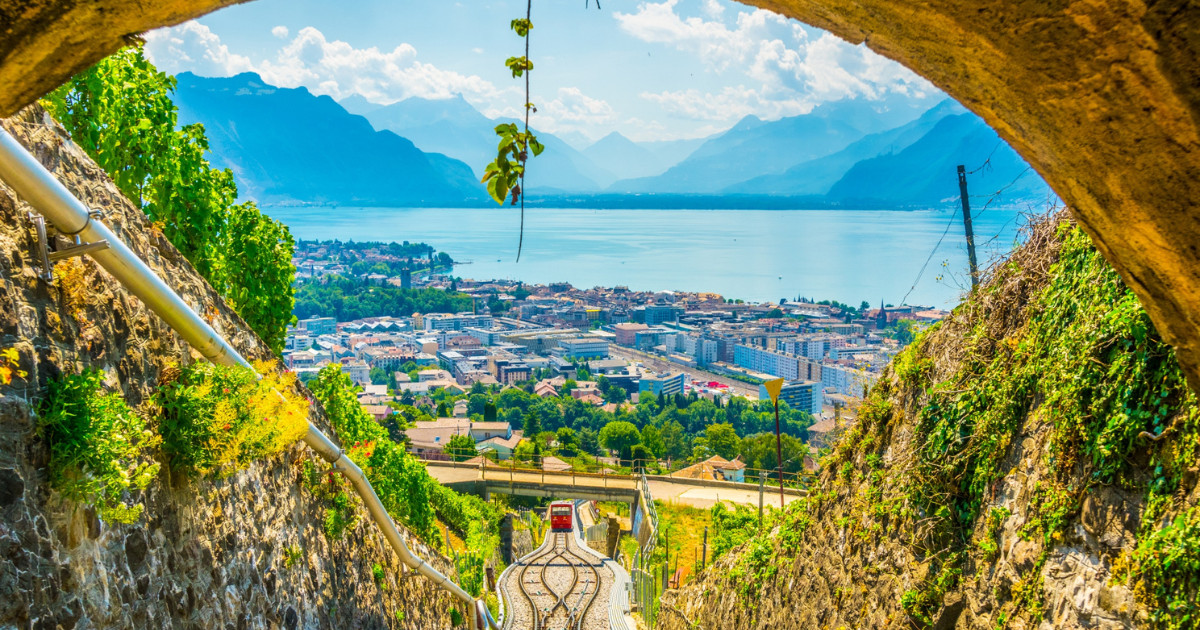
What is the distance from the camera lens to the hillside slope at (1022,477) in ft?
10.3

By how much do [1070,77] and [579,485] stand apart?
1090 inches

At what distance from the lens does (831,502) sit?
677 centimetres

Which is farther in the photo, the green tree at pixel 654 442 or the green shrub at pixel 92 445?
the green tree at pixel 654 442

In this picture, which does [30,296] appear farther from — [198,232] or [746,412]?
[746,412]

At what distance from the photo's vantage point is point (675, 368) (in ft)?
314

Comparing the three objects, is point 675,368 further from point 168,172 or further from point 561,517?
point 168,172

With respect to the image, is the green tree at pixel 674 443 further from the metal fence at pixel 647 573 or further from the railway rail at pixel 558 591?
the metal fence at pixel 647 573

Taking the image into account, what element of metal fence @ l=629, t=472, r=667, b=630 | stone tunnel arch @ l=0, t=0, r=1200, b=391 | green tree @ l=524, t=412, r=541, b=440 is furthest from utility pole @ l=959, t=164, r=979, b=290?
green tree @ l=524, t=412, r=541, b=440

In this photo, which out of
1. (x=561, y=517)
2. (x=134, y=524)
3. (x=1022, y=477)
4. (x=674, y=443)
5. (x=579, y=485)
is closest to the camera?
(x=134, y=524)

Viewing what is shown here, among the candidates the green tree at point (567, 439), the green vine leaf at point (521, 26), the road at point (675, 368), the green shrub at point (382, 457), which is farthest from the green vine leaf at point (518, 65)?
the road at point (675, 368)

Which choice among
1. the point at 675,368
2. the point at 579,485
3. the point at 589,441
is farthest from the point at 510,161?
the point at 675,368

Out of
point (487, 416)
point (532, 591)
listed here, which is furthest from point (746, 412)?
point (532, 591)

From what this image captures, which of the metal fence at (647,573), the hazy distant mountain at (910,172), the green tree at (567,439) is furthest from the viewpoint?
the hazy distant mountain at (910,172)

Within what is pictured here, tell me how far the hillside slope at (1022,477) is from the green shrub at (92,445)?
13.5ft
